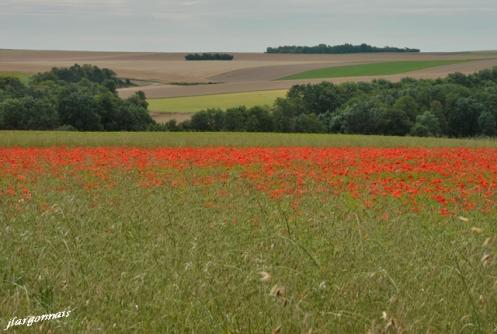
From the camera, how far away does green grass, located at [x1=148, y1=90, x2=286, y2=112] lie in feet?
230

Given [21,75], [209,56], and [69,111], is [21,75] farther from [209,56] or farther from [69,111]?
[209,56]

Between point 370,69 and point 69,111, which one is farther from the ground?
point 69,111

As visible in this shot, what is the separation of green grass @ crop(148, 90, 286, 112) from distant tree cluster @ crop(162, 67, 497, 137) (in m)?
6.46

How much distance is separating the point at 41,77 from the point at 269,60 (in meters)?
54.2

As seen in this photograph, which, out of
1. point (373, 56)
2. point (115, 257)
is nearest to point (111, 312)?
point (115, 257)

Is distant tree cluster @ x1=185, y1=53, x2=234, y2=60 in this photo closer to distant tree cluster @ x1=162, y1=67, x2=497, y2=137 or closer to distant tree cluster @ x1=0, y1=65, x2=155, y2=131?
distant tree cluster @ x1=162, y1=67, x2=497, y2=137

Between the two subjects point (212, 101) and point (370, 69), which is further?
point (370, 69)

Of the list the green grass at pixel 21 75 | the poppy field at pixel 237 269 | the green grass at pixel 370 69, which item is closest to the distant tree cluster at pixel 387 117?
the green grass at pixel 21 75

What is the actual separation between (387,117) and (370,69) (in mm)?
49632

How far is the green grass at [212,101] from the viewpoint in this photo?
70188mm

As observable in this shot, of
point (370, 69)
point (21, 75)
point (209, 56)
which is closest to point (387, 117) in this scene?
point (21, 75)

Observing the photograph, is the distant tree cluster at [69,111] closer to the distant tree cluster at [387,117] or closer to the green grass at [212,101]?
the distant tree cluster at [387,117]

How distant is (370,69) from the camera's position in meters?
107

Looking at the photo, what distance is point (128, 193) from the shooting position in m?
10.2
